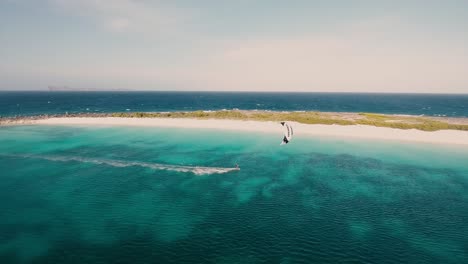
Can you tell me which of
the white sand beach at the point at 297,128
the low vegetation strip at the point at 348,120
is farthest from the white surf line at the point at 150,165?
the low vegetation strip at the point at 348,120

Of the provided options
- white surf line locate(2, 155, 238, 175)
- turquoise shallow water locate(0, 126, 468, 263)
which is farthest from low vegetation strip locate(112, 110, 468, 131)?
white surf line locate(2, 155, 238, 175)

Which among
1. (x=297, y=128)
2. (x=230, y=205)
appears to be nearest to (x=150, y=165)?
(x=230, y=205)

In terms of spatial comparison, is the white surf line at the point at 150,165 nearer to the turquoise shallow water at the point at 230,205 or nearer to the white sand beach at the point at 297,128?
the turquoise shallow water at the point at 230,205

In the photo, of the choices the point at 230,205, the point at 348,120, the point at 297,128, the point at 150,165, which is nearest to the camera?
the point at 230,205

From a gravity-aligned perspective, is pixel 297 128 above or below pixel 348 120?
below

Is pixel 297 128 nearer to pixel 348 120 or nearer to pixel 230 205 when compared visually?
pixel 348 120

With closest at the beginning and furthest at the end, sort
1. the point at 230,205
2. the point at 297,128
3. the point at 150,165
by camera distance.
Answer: the point at 230,205 → the point at 150,165 → the point at 297,128

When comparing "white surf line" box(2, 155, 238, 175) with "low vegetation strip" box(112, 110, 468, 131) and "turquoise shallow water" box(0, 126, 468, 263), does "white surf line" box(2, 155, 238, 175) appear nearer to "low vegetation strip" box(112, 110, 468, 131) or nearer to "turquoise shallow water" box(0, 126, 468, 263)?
Answer: "turquoise shallow water" box(0, 126, 468, 263)
